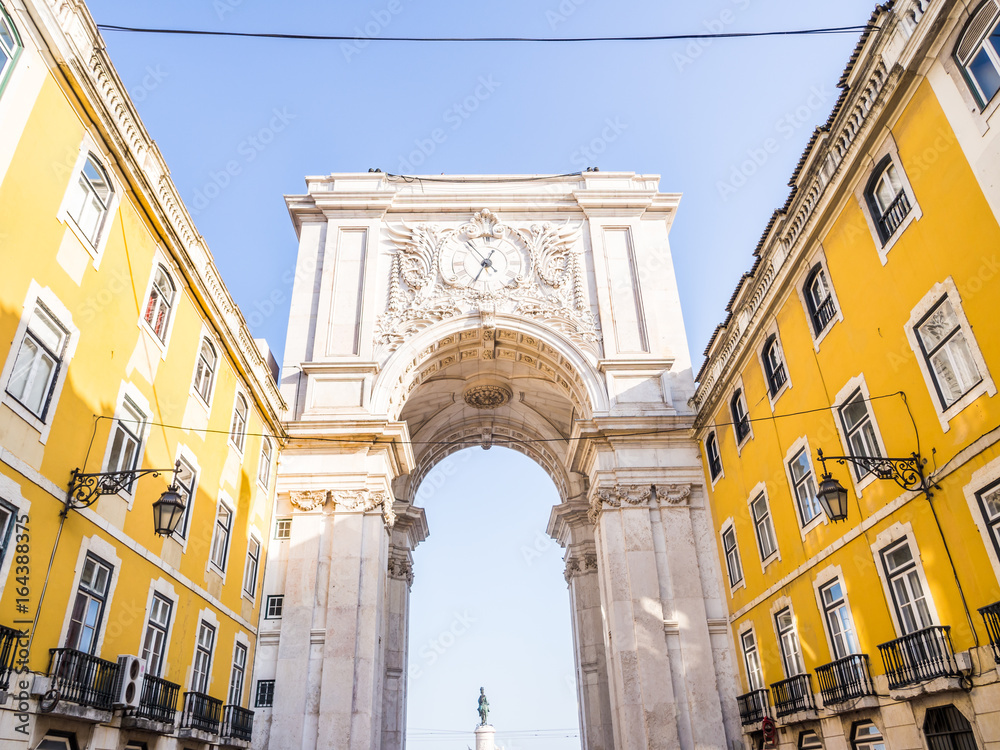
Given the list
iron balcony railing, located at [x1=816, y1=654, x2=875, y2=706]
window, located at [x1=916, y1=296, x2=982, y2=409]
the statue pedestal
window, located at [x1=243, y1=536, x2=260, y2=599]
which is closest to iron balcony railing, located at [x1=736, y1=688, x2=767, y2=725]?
iron balcony railing, located at [x1=816, y1=654, x2=875, y2=706]

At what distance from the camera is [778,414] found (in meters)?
17.2

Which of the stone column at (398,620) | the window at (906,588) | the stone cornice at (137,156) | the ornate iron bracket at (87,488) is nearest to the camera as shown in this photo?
the ornate iron bracket at (87,488)

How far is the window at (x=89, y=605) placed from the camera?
1152 centimetres

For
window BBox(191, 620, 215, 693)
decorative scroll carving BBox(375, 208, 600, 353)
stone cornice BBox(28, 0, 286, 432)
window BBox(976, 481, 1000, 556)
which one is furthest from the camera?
decorative scroll carving BBox(375, 208, 600, 353)

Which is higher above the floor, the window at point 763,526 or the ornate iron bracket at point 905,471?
the window at point 763,526

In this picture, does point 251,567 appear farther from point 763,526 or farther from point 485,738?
point 485,738

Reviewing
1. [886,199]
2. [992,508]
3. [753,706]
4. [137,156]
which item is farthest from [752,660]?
[137,156]

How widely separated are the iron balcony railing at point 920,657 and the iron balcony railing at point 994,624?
3.34 feet

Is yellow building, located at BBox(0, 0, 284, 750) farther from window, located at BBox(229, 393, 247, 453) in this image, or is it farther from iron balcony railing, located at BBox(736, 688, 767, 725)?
iron balcony railing, located at BBox(736, 688, 767, 725)

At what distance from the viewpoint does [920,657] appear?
1117 cm

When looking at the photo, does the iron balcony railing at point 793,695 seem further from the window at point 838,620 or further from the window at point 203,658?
the window at point 203,658

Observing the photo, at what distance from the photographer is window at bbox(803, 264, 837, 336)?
14.8m

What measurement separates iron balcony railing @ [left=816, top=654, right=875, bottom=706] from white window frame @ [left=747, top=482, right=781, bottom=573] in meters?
3.44

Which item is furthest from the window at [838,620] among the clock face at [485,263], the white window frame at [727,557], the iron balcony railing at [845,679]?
the clock face at [485,263]
